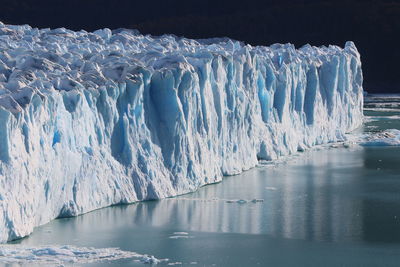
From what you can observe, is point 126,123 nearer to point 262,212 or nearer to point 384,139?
point 262,212

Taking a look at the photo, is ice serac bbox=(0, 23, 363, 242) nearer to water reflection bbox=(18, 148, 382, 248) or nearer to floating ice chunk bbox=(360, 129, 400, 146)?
water reflection bbox=(18, 148, 382, 248)

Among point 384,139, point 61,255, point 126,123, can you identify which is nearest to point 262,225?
point 126,123

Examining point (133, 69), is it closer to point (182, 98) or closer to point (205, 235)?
point (182, 98)

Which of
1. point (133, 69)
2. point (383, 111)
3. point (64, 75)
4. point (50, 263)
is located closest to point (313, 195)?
point (133, 69)

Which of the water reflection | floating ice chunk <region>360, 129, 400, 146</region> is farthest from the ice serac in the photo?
floating ice chunk <region>360, 129, 400, 146</region>

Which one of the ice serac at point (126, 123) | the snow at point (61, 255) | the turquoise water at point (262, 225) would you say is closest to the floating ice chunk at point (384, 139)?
the ice serac at point (126, 123)

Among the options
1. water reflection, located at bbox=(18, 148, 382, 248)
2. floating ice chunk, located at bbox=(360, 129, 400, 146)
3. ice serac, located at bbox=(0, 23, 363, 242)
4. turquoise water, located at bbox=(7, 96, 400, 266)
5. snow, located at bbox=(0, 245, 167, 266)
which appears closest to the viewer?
snow, located at bbox=(0, 245, 167, 266)
